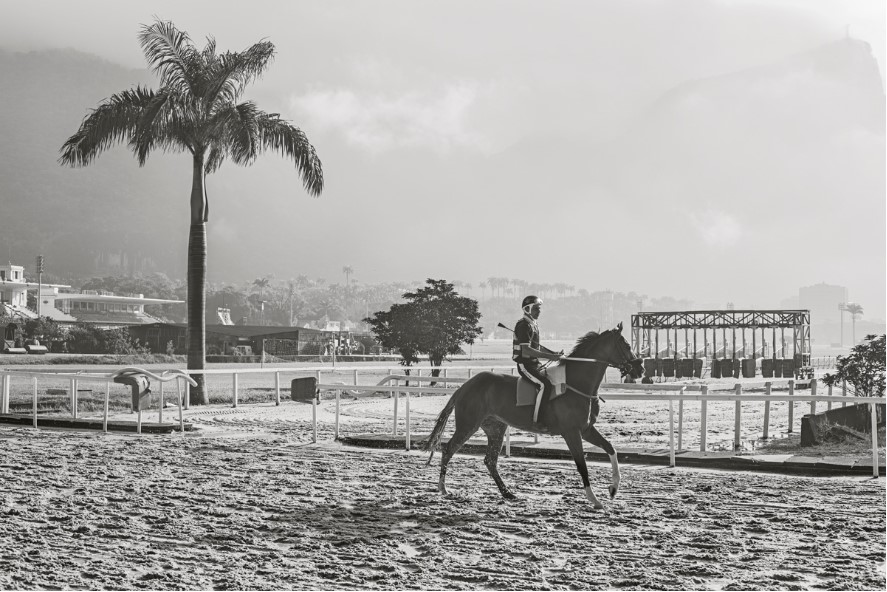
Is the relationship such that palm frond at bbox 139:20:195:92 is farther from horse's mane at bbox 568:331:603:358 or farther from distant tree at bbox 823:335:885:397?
horse's mane at bbox 568:331:603:358

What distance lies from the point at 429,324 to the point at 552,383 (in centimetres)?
2968

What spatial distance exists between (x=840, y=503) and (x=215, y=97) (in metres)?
17.9

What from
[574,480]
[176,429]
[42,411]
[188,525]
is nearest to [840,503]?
[574,480]

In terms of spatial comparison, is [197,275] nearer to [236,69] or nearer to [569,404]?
[236,69]

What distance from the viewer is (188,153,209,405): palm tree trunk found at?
75.6ft

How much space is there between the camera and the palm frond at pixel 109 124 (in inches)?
884

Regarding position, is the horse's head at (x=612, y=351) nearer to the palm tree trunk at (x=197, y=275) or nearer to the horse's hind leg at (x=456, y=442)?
the horse's hind leg at (x=456, y=442)

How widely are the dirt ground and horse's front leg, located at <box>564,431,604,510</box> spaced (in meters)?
0.13

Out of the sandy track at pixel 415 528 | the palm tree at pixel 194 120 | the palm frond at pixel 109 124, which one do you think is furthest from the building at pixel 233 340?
the sandy track at pixel 415 528

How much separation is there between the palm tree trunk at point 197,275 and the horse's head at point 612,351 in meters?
15.5

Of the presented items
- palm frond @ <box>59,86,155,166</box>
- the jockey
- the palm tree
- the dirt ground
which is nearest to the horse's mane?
the jockey

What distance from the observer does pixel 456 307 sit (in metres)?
39.8

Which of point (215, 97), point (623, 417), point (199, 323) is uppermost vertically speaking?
point (215, 97)

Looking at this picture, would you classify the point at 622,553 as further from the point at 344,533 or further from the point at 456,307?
the point at 456,307
